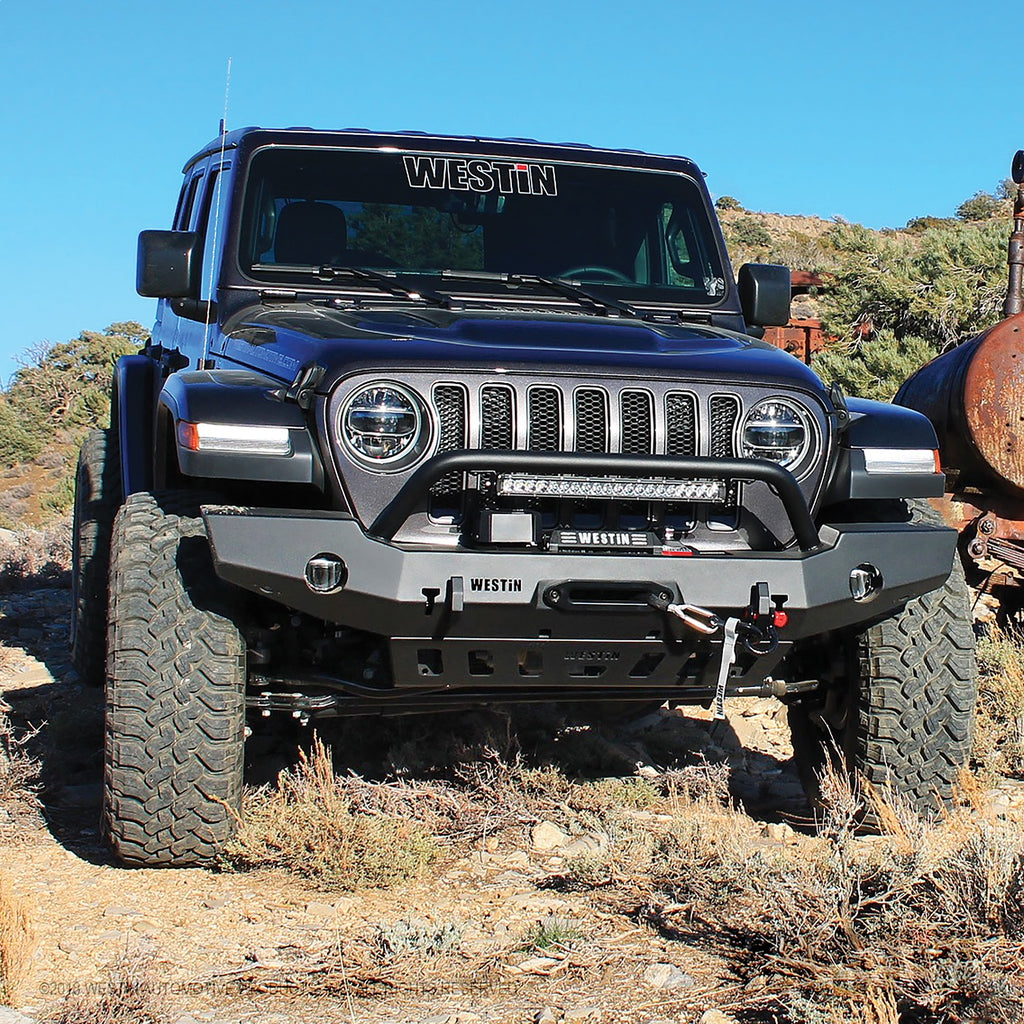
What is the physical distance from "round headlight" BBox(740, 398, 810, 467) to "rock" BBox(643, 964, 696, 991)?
1591 millimetres

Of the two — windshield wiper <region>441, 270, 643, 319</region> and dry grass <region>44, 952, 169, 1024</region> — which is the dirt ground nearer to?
dry grass <region>44, 952, 169, 1024</region>

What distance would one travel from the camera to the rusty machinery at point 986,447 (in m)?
7.92

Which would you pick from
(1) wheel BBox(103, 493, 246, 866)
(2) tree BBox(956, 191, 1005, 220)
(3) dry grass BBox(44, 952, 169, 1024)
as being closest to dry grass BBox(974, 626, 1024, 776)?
(1) wheel BBox(103, 493, 246, 866)

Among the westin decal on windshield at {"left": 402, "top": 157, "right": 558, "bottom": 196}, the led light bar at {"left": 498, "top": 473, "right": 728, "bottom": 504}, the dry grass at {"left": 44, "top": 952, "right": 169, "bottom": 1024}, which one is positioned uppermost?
the westin decal on windshield at {"left": 402, "top": 157, "right": 558, "bottom": 196}

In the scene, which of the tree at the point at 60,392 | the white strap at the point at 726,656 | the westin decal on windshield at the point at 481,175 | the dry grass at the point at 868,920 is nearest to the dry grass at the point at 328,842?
the dry grass at the point at 868,920

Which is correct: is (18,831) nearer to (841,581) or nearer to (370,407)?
(370,407)

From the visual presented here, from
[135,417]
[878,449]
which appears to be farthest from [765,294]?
[135,417]

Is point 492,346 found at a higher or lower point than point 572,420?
higher

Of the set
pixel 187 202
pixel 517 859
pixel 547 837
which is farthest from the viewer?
pixel 187 202

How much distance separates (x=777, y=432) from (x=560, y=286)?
1.40 meters

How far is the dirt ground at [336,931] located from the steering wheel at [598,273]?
1.92 metres

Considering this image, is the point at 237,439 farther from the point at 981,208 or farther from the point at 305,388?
the point at 981,208

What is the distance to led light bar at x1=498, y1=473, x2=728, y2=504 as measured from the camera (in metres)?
3.85

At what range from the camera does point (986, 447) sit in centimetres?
806
